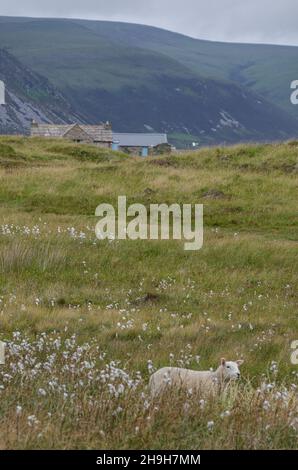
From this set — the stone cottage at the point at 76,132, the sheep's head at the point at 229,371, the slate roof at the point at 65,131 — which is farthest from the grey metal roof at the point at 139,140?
the sheep's head at the point at 229,371

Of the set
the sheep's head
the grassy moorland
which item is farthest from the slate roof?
the sheep's head

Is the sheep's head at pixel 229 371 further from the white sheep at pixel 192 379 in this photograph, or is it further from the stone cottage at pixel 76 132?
the stone cottage at pixel 76 132

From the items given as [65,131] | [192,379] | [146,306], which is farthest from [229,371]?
[65,131]

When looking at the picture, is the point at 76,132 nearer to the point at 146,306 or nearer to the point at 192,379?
the point at 146,306

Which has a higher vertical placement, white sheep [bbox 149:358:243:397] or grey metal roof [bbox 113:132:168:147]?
white sheep [bbox 149:358:243:397]

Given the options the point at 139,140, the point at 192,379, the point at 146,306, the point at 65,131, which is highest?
the point at 65,131

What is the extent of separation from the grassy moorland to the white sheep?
0.21 meters

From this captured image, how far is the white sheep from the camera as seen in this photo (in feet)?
29.2

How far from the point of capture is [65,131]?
80812 millimetres

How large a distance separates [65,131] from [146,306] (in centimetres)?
6620

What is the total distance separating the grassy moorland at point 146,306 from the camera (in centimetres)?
759

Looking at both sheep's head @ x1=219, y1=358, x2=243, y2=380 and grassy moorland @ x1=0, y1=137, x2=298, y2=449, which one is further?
sheep's head @ x1=219, y1=358, x2=243, y2=380

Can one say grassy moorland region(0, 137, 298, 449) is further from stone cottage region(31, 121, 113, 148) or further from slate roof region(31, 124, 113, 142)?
slate roof region(31, 124, 113, 142)

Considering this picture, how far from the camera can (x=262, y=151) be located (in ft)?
124
